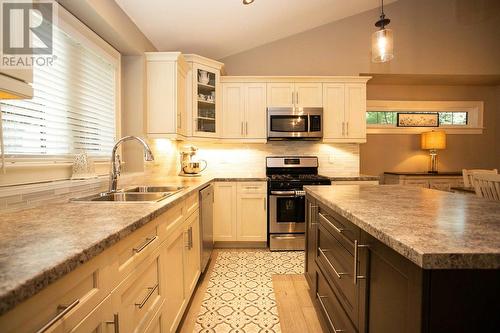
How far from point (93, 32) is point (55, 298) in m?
2.19

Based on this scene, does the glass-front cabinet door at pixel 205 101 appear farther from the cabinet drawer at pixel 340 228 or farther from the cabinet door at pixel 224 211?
the cabinet drawer at pixel 340 228

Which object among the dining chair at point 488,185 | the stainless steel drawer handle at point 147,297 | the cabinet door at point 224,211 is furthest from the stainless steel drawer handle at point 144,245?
the dining chair at point 488,185

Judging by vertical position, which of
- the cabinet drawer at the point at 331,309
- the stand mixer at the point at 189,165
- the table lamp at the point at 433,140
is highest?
the table lamp at the point at 433,140

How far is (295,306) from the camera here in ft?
6.34

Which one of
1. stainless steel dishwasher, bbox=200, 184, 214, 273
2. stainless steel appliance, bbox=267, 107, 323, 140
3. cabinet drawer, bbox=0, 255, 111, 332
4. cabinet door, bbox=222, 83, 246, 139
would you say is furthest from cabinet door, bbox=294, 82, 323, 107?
cabinet drawer, bbox=0, 255, 111, 332

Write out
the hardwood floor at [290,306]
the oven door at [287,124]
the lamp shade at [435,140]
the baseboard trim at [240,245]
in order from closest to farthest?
1. the hardwood floor at [290,306]
2. the baseboard trim at [240,245]
3. the oven door at [287,124]
4. the lamp shade at [435,140]

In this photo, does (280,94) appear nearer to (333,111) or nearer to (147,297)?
(333,111)

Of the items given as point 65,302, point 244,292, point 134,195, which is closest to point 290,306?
point 244,292

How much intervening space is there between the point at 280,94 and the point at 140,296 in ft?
9.61

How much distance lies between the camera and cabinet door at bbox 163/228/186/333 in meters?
1.36

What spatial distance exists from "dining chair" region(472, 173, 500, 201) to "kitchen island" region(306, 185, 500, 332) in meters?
0.79

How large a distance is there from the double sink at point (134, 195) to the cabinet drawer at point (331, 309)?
1146 mm

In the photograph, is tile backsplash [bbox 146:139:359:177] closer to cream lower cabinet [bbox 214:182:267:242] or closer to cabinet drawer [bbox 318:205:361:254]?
cream lower cabinet [bbox 214:182:267:242]

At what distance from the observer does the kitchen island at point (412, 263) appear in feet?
2.14
